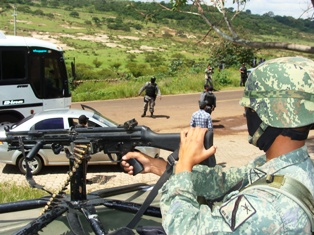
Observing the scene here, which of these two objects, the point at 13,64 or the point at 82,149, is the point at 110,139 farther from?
Answer: the point at 13,64

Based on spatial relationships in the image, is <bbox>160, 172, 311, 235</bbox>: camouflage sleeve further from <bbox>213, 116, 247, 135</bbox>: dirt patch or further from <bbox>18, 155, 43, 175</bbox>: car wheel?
<bbox>213, 116, 247, 135</bbox>: dirt patch

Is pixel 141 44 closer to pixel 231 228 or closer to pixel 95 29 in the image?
pixel 95 29

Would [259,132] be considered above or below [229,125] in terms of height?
above

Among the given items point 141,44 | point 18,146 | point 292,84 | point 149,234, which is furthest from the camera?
point 141,44

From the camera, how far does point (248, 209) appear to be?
156 centimetres

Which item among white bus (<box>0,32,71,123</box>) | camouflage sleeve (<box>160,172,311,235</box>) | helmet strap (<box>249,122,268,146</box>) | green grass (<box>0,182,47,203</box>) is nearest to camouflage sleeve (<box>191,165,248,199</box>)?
helmet strap (<box>249,122,268,146</box>)

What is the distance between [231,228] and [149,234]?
1.13 metres

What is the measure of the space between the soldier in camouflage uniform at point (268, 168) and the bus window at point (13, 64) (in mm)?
11949

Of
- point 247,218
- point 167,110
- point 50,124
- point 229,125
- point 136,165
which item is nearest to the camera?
point 247,218

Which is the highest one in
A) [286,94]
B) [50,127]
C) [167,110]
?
[286,94]

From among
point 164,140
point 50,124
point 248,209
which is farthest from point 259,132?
point 50,124

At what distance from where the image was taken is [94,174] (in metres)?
9.66

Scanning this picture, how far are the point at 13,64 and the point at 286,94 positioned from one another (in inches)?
489

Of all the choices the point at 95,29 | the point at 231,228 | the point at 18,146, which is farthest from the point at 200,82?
the point at 95,29
